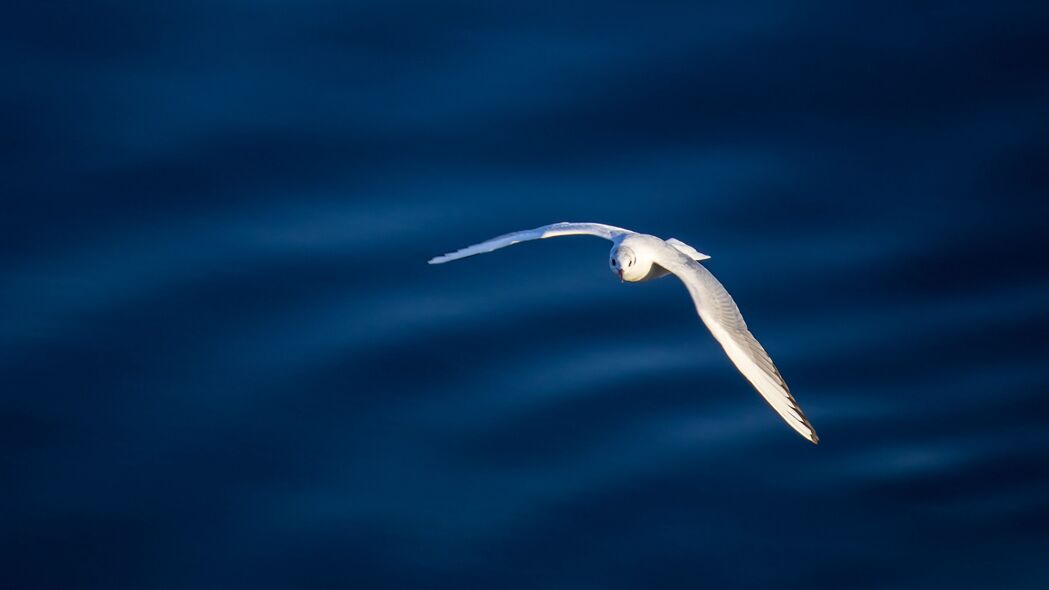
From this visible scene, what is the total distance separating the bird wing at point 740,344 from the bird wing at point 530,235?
3.82 feet

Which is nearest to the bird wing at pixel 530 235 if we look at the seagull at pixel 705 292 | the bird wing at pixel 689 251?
the seagull at pixel 705 292

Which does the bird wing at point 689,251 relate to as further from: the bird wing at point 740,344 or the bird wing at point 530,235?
the bird wing at point 740,344

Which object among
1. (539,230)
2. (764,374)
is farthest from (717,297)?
(539,230)

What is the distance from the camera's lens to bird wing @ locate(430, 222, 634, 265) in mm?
9688

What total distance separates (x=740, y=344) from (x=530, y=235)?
203cm

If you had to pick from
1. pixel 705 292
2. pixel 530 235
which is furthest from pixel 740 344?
pixel 530 235

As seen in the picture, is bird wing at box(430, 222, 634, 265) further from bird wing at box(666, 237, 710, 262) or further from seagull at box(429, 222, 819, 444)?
bird wing at box(666, 237, 710, 262)

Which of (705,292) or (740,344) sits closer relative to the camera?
(740,344)

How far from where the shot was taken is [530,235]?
9.70m

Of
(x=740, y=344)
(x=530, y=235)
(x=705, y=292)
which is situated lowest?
(x=740, y=344)

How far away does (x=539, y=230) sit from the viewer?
32.2 feet

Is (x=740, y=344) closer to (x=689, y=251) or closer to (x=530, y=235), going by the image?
(x=689, y=251)

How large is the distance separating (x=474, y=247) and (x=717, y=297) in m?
2.00

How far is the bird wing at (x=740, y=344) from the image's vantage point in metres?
8.02
